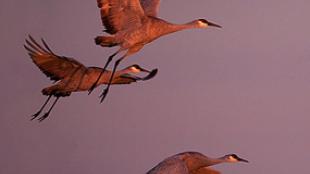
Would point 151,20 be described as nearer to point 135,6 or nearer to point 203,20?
point 135,6

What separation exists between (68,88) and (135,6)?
2.13 ft

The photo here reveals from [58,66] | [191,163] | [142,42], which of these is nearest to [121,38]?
[142,42]

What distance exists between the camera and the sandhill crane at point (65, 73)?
4355mm

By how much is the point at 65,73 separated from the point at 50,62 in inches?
4.4

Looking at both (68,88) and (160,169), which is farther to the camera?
Result: (68,88)

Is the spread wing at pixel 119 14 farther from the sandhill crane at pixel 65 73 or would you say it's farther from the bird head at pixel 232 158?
the bird head at pixel 232 158

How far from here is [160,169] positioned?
3848 mm

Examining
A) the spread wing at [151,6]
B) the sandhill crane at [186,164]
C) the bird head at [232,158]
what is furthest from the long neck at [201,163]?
the spread wing at [151,6]

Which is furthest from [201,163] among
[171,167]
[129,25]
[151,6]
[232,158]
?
[151,6]

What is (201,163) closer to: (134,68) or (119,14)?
(134,68)

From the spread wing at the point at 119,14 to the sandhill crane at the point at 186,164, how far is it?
84 centimetres

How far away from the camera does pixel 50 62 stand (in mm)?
4379

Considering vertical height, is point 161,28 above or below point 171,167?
above

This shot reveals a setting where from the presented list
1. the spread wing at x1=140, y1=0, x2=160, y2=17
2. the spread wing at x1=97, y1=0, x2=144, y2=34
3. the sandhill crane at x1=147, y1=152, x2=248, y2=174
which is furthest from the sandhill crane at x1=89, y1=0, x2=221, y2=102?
the spread wing at x1=140, y1=0, x2=160, y2=17
